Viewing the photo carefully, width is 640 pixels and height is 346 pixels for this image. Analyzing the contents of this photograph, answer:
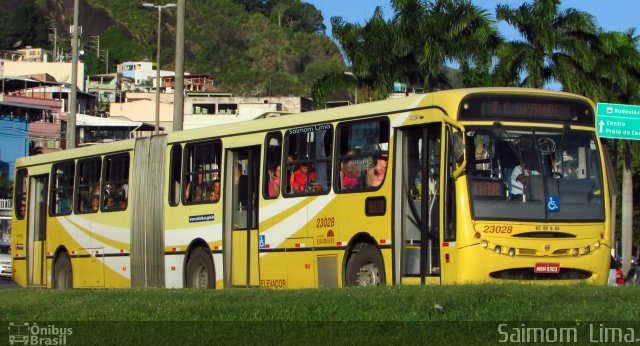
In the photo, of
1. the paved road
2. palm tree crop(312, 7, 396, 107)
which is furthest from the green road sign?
the paved road

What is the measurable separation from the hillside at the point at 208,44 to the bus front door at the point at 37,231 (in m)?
126

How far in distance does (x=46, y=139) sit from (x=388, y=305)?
67.7 meters

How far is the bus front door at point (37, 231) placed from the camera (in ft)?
84.6

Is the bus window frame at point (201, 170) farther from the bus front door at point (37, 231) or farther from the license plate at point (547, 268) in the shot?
the license plate at point (547, 268)

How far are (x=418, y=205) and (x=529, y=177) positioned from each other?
1630 mm

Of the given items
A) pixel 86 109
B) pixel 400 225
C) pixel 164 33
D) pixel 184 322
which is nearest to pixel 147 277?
pixel 400 225

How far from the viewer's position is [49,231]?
83.7ft

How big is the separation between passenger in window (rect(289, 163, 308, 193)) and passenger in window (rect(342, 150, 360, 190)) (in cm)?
107

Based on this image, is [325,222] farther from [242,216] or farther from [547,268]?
[547,268]

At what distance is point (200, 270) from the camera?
66.9 feet

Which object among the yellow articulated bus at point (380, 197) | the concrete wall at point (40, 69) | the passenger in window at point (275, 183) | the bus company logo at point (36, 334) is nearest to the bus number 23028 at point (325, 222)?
the yellow articulated bus at point (380, 197)

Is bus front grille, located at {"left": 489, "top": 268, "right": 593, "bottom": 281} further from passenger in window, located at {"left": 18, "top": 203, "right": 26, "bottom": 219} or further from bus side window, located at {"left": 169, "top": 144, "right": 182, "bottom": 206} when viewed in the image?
passenger in window, located at {"left": 18, "top": 203, "right": 26, "bottom": 219}

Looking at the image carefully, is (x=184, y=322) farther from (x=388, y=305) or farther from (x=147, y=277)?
(x=147, y=277)

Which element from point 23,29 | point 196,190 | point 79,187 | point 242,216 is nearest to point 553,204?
point 242,216
